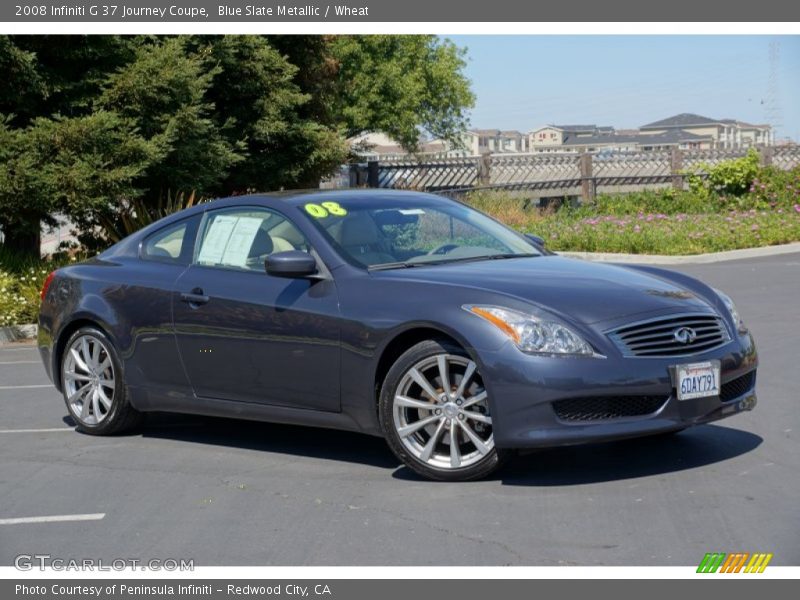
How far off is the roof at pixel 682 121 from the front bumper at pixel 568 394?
559ft

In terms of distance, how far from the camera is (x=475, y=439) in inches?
266

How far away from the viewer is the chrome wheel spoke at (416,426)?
6.87 m

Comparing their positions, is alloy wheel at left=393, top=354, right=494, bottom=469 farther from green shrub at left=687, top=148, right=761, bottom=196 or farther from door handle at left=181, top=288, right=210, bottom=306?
green shrub at left=687, top=148, right=761, bottom=196

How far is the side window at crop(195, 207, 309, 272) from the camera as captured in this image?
25.8ft

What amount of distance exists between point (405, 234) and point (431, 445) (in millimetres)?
1532

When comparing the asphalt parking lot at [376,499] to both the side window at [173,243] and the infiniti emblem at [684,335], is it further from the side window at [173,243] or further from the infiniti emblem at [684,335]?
the side window at [173,243]

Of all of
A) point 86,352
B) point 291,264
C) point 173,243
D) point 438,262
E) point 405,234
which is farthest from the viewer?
point 86,352

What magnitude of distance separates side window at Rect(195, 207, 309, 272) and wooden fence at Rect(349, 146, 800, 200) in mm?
22896

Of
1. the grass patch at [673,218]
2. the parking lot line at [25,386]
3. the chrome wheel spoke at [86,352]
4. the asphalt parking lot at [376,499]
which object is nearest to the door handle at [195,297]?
the asphalt parking lot at [376,499]

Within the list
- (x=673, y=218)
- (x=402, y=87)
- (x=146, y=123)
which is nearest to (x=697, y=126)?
(x=402, y=87)

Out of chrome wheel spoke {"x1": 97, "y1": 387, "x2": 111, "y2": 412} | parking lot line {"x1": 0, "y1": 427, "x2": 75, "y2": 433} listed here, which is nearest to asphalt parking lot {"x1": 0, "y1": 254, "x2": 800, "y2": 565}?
parking lot line {"x1": 0, "y1": 427, "x2": 75, "y2": 433}

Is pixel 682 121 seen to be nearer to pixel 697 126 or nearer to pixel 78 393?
pixel 697 126
